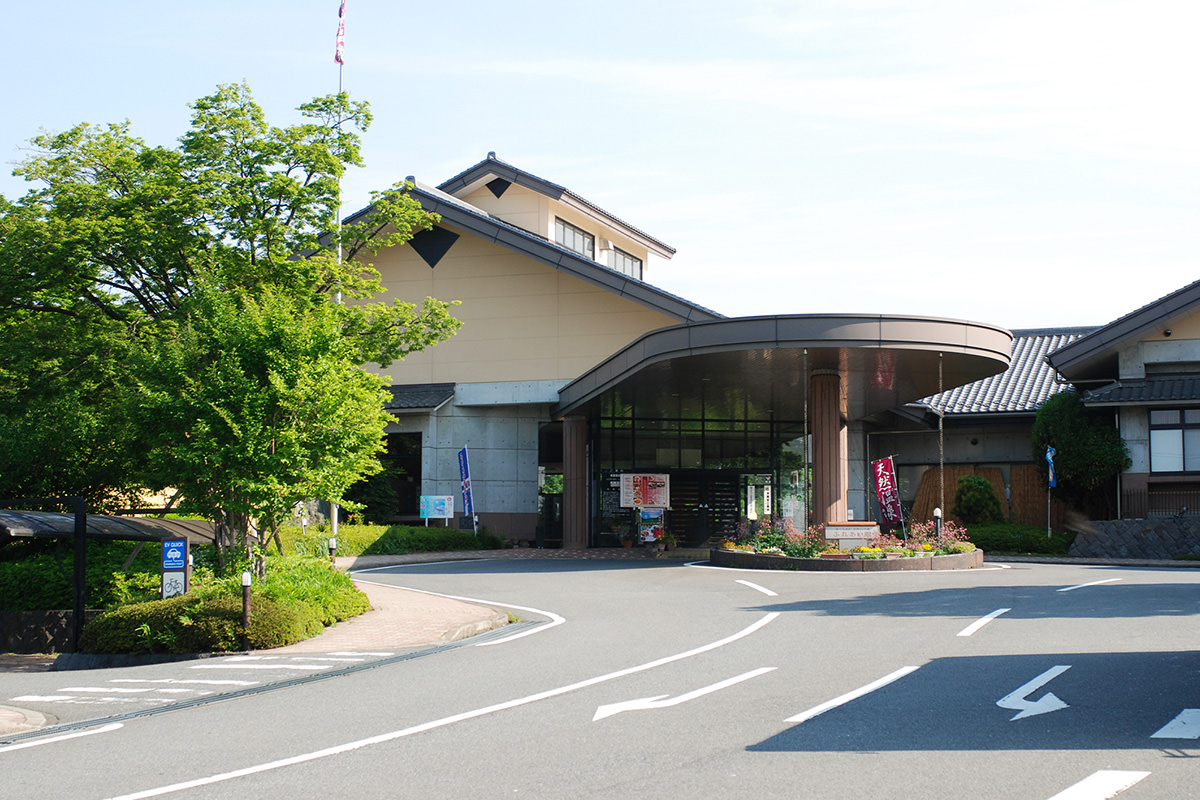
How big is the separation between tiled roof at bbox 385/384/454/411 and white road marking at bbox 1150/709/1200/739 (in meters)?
29.7

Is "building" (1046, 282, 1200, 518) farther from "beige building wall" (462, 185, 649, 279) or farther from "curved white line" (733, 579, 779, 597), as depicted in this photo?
"beige building wall" (462, 185, 649, 279)

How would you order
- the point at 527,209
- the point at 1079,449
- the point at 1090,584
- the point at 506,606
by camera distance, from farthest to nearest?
1. the point at 527,209
2. the point at 1079,449
3. the point at 1090,584
4. the point at 506,606

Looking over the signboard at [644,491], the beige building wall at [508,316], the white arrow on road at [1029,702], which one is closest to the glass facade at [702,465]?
the signboard at [644,491]

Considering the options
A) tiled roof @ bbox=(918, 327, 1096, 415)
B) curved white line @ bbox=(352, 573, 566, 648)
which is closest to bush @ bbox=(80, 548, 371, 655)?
curved white line @ bbox=(352, 573, 566, 648)

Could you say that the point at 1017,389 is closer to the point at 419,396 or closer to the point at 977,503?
the point at 977,503

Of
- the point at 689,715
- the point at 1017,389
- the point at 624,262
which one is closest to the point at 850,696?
the point at 689,715

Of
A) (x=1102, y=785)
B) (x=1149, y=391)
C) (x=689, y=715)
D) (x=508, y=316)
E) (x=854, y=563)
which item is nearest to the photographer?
(x=1102, y=785)

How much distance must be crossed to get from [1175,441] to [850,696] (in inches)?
1080

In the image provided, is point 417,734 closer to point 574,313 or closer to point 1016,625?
point 1016,625

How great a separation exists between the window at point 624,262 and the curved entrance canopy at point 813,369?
540 inches

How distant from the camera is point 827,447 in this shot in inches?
A: 996

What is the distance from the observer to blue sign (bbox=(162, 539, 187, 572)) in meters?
15.1

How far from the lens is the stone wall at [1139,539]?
28.3m

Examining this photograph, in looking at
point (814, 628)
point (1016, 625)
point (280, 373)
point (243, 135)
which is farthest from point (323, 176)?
point (1016, 625)
